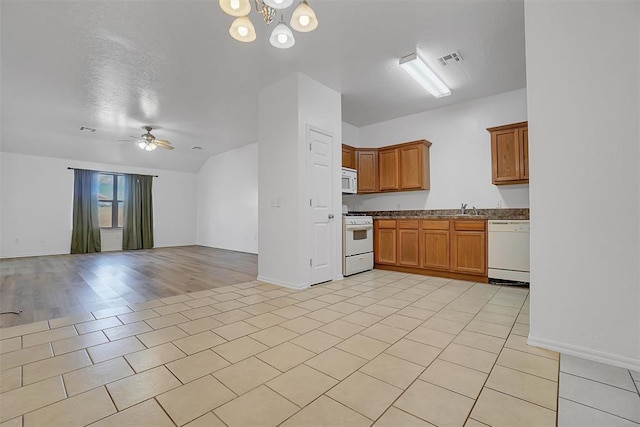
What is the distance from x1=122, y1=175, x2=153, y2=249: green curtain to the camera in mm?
8250

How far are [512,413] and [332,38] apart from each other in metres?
3.37

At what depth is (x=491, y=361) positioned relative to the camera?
5.91ft

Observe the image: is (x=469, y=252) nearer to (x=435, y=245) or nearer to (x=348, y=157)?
(x=435, y=245)

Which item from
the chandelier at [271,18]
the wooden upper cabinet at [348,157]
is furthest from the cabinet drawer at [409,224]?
the chandelier at [271,18]

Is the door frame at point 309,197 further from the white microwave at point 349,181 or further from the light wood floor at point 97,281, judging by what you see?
the light wood floor at point 97,281

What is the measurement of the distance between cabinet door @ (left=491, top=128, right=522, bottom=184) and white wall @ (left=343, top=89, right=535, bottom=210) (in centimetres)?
25

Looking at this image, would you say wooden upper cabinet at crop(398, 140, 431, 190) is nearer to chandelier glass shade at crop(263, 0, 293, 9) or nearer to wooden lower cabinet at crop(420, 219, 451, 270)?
wooden lower cabinet at crop(420, 219, 451, 270)

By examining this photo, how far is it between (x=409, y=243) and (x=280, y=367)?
133 inches

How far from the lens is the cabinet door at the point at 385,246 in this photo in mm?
4785

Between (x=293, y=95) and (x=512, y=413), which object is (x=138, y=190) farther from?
(x=512, y=413)

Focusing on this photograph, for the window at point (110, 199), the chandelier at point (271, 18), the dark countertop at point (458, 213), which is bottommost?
the dark countertop at point (458, 213)

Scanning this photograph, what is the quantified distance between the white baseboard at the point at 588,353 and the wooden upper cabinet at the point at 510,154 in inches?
107

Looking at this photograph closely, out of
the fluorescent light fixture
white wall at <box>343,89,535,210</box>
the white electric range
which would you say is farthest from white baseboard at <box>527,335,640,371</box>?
the fluorescent light fixture

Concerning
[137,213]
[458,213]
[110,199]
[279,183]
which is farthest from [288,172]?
[110,199]
